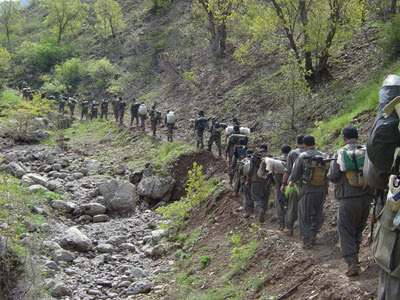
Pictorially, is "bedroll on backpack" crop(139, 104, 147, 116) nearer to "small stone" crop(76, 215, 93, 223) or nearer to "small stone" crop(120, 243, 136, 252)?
"small stone" crop(76, 215, 93, 223)

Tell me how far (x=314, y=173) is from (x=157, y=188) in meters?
8.84

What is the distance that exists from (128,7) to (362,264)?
45.9 metres

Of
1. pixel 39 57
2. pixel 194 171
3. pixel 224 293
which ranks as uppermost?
pixel 39 57

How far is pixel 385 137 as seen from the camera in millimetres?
3117

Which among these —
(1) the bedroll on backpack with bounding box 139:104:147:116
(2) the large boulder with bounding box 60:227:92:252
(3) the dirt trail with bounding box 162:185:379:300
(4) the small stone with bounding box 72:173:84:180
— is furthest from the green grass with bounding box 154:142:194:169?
(3) the dirt trail with bounding box 162:185:379:300

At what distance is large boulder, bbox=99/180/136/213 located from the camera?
14.4m

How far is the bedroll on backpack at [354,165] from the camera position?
5.68m

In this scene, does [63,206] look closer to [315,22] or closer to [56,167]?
[56,167]

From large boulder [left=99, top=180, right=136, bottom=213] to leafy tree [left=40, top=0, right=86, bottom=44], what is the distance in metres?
36.3

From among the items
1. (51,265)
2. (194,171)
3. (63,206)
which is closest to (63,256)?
(51,265)

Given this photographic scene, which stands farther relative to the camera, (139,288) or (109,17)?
(109,17)

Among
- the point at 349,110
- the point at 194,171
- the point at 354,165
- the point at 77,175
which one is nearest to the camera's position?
the point at 354,165

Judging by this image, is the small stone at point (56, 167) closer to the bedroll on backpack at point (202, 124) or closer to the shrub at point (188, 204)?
the bedroll on backpack at point (202, 124)

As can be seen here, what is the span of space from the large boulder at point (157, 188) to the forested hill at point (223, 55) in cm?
393
